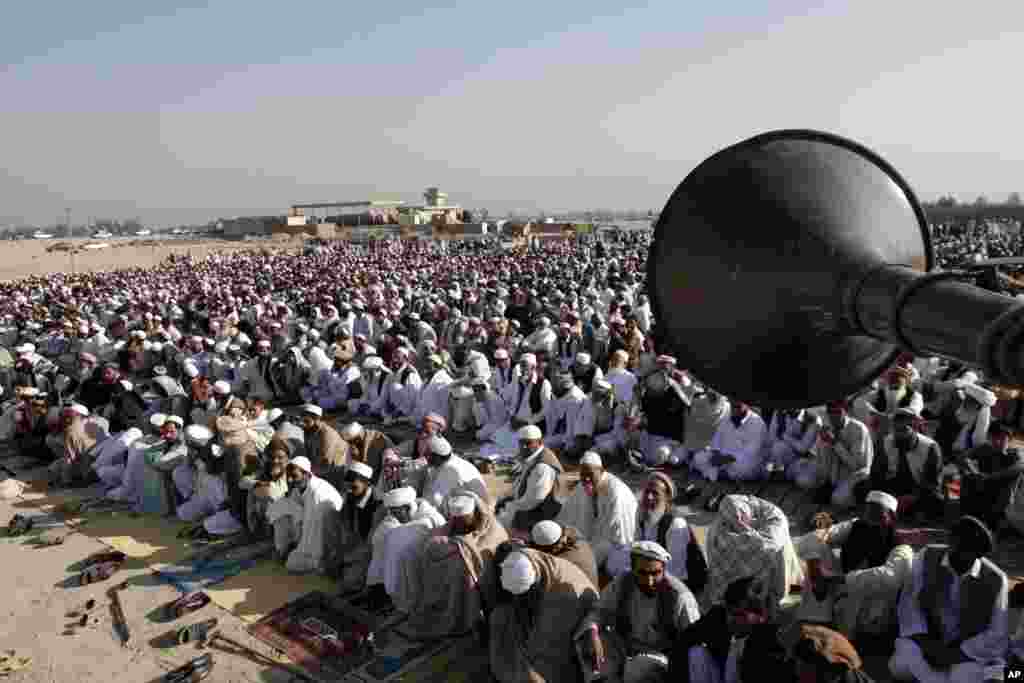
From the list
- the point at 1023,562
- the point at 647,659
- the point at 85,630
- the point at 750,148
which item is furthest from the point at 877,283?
the point at 85,630

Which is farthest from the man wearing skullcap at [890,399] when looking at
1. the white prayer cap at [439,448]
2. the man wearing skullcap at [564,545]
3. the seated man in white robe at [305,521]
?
the seated man in white robe at [305,521]

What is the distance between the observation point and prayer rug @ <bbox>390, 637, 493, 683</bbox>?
351 cm

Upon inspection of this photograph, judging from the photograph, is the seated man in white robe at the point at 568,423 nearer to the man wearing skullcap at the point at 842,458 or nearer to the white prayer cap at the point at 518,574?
the man wearing skullcap at the point at 842,458

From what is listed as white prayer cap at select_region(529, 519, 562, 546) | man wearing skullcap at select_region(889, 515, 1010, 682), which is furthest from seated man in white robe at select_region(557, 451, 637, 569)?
man wearing skullcap at select_region(889, 515, 1010, 682)

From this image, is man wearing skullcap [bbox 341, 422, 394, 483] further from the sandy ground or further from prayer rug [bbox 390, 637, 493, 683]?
the sandy ground

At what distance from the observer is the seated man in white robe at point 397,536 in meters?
4.00

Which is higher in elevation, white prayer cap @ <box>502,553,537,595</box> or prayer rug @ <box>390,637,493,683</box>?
white prayer cap @ <box>502,553,537,595</box>

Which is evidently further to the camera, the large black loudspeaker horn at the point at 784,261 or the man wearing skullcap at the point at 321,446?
the man wearing skullcap at the point at 321,446

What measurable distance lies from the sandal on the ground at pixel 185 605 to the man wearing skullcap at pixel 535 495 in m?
2.02

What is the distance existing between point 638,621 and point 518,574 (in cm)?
63

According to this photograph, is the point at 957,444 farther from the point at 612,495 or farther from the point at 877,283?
the point at 877,283

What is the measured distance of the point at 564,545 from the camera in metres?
3.58

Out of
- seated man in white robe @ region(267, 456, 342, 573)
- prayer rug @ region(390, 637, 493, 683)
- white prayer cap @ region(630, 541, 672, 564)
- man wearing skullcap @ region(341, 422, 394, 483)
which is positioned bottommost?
prayer rug @ region(390, 637, 493, 683)

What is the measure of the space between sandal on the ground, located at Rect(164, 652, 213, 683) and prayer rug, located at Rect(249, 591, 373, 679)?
13.1 inches
